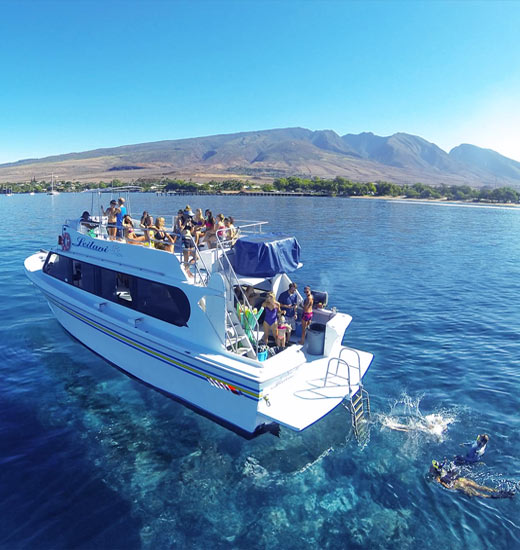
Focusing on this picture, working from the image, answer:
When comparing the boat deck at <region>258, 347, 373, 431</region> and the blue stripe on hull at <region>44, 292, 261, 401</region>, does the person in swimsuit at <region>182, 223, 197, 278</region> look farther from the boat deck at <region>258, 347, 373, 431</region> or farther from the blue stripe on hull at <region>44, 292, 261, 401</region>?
the boat deck at <region>258, 347, 373, 431</region>

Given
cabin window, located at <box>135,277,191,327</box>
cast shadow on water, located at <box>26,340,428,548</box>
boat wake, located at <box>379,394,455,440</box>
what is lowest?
cast shadow on water, located at <box>26,340,428,548</box>

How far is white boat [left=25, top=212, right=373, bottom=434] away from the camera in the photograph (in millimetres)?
7176

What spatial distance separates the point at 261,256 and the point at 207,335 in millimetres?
2043

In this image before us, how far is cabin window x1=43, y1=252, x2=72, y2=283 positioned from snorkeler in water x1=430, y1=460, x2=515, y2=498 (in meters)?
10.3

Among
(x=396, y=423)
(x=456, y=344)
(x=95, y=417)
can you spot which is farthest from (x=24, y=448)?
(x=456, y=344)

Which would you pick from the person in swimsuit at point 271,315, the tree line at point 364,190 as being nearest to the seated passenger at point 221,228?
the person in swimsuit at point 271,315

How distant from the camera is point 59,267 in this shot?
38.9 feet

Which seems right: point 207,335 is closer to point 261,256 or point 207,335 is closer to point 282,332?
point 282,332

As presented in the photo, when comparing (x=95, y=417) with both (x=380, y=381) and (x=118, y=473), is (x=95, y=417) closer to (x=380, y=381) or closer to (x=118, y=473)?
(x=118, y=473)

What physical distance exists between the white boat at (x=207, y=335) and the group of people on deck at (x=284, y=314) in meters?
0.26

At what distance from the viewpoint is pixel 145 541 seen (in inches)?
234

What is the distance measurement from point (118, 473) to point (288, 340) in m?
4.23

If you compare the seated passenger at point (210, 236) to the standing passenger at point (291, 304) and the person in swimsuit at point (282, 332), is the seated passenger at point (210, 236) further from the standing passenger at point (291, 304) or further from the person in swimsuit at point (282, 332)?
the person in swimsuit at point (282, 332)

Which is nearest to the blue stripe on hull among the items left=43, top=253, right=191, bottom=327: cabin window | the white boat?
the white boat
